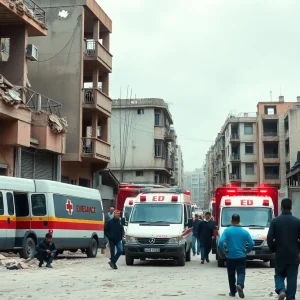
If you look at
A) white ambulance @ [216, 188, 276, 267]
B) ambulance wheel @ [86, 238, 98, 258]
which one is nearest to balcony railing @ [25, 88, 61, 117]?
ambulance wheel @ [86, 238, 98, 258]

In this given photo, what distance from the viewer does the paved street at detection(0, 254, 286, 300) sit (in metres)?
11.5

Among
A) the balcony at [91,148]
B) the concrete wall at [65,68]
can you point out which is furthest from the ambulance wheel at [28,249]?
the balcony at [91,148]

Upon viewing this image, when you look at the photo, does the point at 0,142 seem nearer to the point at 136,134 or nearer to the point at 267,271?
the point at 267,271

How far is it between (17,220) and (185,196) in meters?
6.05

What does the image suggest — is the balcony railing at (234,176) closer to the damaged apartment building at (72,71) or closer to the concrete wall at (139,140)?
the concrete wall at (139,140)

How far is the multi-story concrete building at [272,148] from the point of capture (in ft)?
274

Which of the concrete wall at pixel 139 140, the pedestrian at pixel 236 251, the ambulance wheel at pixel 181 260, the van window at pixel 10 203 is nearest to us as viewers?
the pedestrian at pixel 236 251

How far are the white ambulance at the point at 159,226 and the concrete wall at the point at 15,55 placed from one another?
29.3ft

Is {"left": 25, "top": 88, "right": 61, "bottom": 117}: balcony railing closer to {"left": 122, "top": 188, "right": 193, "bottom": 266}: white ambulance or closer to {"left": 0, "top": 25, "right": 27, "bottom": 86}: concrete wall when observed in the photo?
{"left": 0, "top": 25, "right": 27, "bottom": 86}: concrete wall

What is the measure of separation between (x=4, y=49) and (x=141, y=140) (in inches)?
1550

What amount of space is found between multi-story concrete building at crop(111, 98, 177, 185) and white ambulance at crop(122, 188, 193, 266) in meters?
43.7

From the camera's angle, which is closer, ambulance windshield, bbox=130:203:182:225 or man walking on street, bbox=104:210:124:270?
man walking on street, bbox=104:210:124:270

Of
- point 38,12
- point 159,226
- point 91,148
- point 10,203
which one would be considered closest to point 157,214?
point 159,226

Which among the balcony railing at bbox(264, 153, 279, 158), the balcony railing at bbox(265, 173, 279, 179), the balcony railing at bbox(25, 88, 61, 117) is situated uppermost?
the balcony railing at bbox(264, 153, 279, 158)
